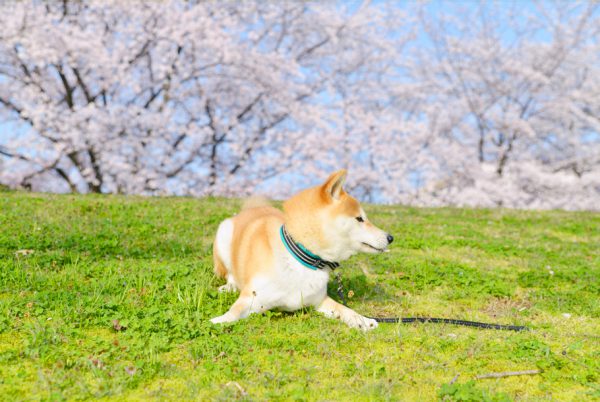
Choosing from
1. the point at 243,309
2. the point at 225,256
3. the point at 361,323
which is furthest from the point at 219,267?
the point at 361,323

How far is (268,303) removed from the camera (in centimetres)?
525

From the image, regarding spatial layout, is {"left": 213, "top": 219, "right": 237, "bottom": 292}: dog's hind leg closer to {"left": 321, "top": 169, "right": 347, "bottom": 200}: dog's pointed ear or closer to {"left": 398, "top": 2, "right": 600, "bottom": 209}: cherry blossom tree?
{"left": 321, "top": 169, "right": 347, "bottom": 200}: dog's pointed ear

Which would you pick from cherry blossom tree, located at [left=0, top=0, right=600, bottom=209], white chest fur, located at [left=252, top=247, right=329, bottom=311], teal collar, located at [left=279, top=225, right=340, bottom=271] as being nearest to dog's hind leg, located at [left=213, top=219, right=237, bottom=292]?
white chest fur, located at [left=252, top=247, right=329, bottom=311]

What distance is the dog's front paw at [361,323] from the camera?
5.25 meters

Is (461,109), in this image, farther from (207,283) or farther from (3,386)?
(3,386)

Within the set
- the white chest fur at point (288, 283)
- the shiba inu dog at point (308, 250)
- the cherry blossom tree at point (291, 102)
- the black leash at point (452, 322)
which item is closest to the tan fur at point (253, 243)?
the shiba inu dog at point (308, 250)

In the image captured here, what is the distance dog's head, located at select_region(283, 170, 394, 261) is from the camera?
5012mm

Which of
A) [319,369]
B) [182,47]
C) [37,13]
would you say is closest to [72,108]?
[37,13]

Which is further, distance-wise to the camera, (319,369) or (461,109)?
(461,109)

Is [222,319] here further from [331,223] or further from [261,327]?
[331,223]

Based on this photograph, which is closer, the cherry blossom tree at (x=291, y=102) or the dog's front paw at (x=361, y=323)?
the dog's front paw at (x=361, y=323)

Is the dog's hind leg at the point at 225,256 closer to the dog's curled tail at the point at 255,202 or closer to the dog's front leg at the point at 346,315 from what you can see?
the dog's curled tail at the point at 255,202

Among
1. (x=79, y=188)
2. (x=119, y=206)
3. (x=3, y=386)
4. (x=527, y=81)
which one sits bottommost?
(x=79, y=188)

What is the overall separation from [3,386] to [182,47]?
17383mm
